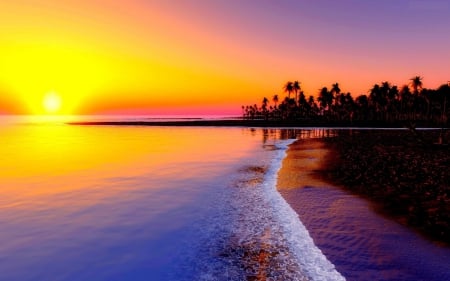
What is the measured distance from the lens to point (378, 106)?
504 feet

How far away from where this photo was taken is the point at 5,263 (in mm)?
9594

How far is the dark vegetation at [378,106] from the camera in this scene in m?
126

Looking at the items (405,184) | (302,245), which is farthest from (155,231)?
(405,184)

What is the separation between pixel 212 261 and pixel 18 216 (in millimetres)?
10159

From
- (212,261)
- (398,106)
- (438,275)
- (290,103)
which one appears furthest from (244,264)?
(290,103)

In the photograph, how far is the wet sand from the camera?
828 centimetres

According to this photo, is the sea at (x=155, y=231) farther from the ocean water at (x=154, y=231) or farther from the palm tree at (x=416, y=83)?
the palm tree at (x=416, y=83)

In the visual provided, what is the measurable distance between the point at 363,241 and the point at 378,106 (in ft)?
523

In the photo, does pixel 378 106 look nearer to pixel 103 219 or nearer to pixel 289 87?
pixel 289 87

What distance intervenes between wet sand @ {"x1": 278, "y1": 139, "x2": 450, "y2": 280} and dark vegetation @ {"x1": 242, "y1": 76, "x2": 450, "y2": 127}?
109 m

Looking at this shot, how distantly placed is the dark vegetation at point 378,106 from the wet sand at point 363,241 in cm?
10935

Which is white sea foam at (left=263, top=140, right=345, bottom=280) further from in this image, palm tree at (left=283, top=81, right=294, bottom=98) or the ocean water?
palm tree at (left=283, top=81, right=294, bottom=98)

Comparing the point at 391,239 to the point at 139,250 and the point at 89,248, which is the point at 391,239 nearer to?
the point at 139,250

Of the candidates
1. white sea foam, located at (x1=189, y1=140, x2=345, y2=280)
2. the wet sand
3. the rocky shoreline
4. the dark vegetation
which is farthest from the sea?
the dark vegetation
